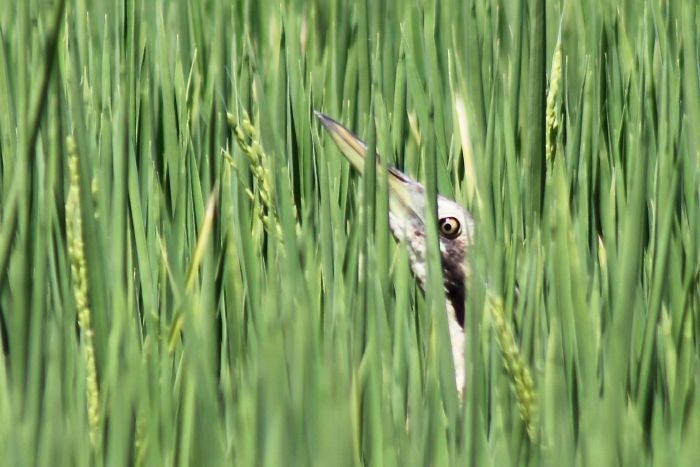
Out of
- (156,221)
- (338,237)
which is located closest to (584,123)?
(338,237)

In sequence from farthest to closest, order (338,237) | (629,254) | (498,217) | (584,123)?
(584,123) → (498,217) → (338,237) → (629,254)

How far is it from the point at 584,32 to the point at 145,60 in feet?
2.05

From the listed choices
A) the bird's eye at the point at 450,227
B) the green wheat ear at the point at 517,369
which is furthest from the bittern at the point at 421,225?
the green wheat ear at the point at 517,369

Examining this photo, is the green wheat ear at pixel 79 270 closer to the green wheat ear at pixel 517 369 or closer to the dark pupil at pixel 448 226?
the green wheat ear at pixel 517 369

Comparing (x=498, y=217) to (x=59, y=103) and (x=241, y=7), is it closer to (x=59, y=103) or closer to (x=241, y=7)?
(x=59, y=103)

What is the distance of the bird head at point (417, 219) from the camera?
1409 mm

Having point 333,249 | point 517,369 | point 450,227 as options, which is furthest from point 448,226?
point 517,369

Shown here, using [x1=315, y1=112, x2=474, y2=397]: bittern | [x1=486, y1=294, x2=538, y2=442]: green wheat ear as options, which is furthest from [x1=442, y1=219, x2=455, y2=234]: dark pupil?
[x1=486, y1=294, x2=538, y2=442]: green wheat ear

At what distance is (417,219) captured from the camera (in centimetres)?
150

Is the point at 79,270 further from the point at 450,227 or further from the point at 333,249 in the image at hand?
the point at 450,227

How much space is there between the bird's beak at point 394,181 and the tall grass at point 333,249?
5cm

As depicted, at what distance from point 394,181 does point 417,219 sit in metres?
0.06

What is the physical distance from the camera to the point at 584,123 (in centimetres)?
145

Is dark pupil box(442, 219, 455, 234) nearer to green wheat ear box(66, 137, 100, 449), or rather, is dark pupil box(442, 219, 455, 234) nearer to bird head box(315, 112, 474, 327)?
bird head box(315, 112, 474, 327)
